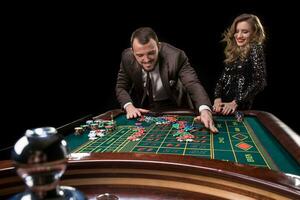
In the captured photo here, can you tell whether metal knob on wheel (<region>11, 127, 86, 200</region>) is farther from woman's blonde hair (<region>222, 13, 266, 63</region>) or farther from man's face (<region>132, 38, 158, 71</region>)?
woman's blonde hair (<region>222, 13, 266, 63</region>)

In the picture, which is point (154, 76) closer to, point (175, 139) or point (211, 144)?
point (175, 139)

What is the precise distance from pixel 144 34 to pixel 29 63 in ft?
7.10

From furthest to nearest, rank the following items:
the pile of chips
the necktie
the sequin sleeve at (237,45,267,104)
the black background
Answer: the black background, the necktie, the sequin sleeve at (237,45,267,104), the pile of chips

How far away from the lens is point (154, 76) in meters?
3.84

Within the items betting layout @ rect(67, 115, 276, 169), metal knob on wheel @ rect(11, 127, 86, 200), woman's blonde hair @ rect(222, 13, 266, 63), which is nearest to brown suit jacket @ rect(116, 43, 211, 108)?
woman's blonde hair @ rect(222, 13, 266, 63)

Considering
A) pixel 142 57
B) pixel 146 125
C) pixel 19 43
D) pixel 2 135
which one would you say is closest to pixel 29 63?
pixel 19 43

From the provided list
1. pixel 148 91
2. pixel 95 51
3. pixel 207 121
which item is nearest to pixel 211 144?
pixel 207 121

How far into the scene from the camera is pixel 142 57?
3188 millimetres

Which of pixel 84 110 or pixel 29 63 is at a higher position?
pixel 29 63

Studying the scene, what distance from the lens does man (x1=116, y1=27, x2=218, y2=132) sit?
123 inches

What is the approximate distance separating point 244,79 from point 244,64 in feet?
0.62

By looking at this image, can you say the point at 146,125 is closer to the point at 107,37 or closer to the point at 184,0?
the point at 107,37

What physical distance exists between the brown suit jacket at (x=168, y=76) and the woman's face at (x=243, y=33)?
769 mm

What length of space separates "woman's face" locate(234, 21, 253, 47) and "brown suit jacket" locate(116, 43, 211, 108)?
77cm
